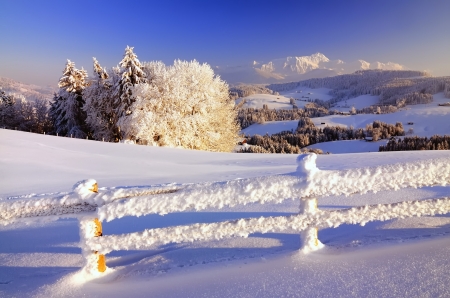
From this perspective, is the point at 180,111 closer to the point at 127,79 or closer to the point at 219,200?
the point at 127,79

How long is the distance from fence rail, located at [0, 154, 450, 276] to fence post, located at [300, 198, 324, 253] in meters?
0.01

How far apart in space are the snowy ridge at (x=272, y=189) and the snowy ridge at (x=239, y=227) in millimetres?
236

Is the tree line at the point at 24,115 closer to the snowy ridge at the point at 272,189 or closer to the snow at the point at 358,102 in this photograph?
the snowy ridge at the point at 272,189

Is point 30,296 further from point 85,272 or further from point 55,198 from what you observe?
point 55,198

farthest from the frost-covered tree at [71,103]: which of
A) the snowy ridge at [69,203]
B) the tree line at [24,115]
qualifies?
the snowy ridge at [69,203]

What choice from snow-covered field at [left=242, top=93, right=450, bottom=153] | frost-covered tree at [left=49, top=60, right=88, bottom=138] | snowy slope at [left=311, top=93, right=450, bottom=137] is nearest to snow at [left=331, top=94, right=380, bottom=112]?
snow-covered field at [left=242, top=93, right=450, bottom=153]

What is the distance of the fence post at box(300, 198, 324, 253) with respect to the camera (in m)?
3.05

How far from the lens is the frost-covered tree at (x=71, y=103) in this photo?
34.8 m

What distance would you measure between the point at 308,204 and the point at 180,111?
87.0ft

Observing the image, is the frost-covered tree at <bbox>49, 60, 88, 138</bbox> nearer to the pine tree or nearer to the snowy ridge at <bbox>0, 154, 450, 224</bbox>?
the pine tree

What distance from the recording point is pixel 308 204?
305 cm

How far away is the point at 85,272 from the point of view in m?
3.06

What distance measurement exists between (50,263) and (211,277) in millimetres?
2192

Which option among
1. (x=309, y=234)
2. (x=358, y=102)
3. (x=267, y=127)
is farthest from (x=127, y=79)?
(x=358, y=102)
